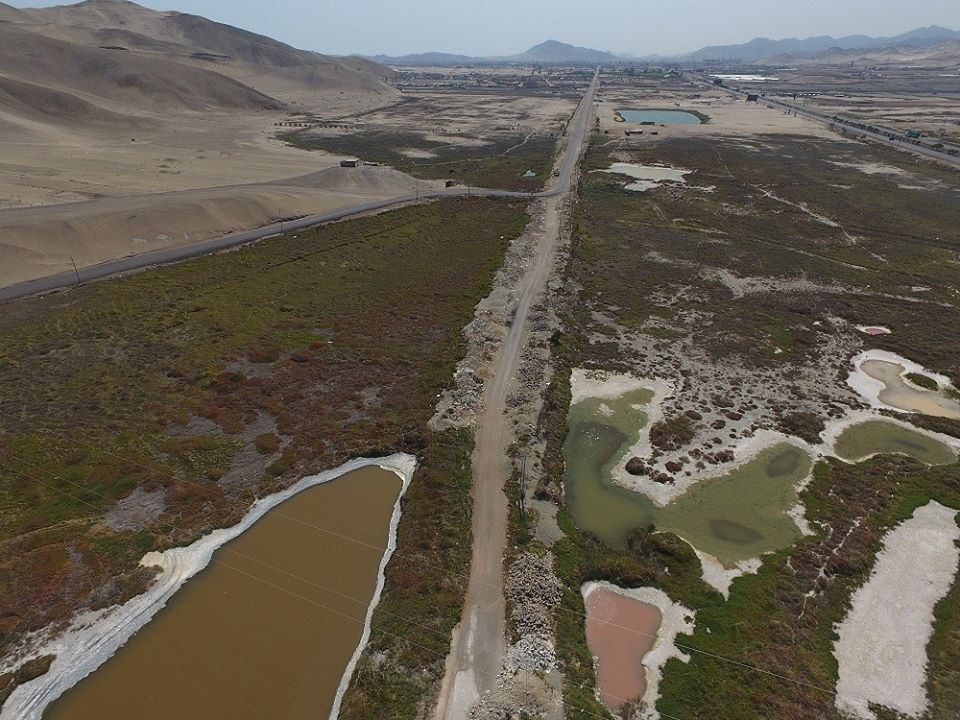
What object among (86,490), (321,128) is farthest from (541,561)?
(321,128)

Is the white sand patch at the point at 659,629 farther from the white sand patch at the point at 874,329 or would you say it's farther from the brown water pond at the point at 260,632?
the white sand patch at the point at 874,329

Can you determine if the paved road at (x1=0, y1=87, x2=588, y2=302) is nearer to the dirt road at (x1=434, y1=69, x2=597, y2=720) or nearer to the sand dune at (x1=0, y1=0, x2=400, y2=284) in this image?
the sand dune at (x1=0, y1=0, x2=400, y2=284)

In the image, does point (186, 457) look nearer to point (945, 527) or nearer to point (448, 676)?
point (448, 676)

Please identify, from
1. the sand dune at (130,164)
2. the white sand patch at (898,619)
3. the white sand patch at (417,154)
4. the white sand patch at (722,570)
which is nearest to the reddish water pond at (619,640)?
the white sand patch at (722,570)

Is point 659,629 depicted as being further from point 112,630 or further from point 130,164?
point 130,164

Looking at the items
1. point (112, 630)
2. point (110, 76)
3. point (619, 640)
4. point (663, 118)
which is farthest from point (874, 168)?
point (110, 76)

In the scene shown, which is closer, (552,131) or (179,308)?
(179,308)
